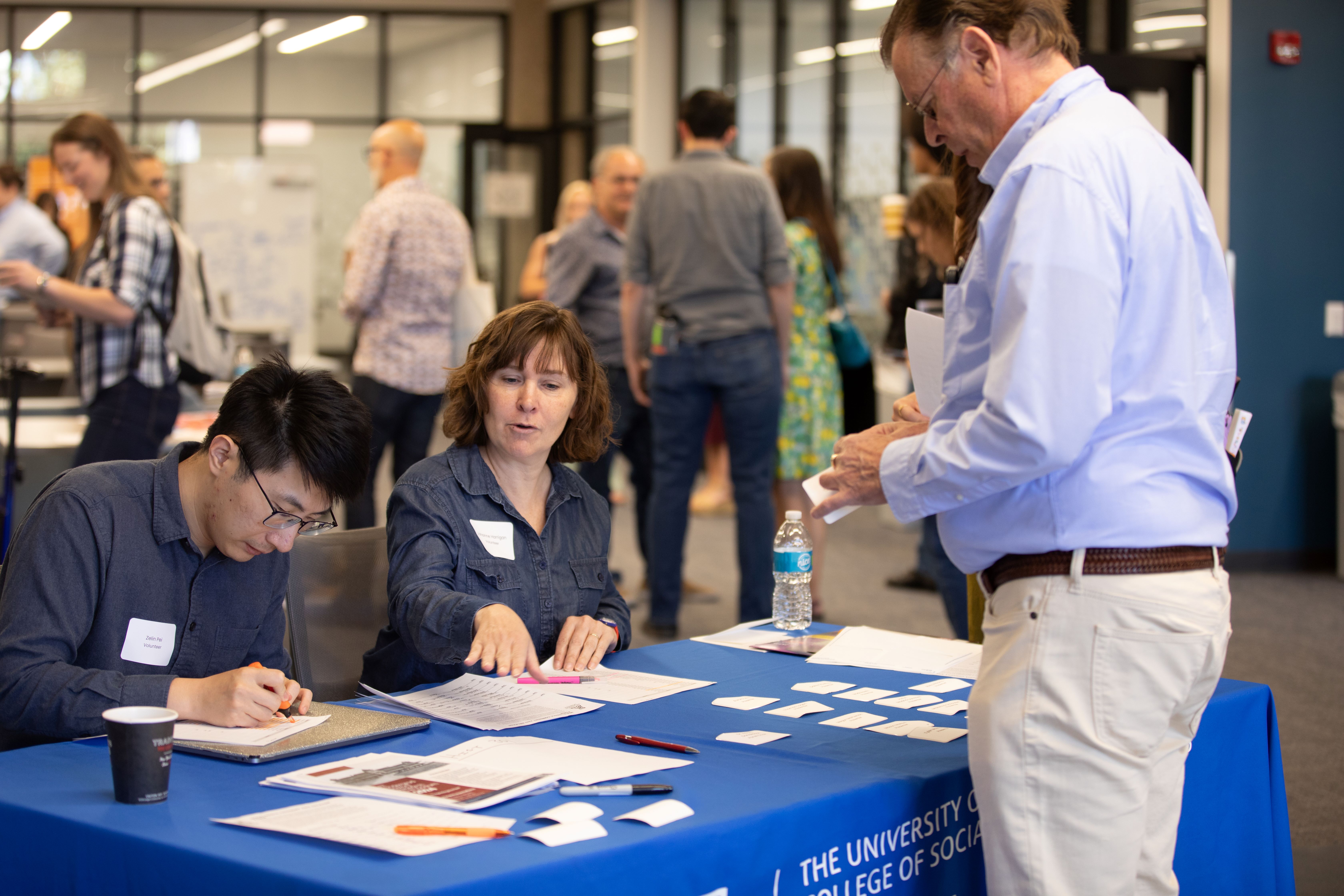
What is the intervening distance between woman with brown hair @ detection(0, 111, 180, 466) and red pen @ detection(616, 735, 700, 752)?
241 cm

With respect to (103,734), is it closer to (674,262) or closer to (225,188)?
(674,262)

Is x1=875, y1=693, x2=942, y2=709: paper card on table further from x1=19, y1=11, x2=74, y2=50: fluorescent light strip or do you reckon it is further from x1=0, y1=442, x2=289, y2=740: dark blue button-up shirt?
x1=19, y1=11, x2=74, y2=50: fluorescent light strip

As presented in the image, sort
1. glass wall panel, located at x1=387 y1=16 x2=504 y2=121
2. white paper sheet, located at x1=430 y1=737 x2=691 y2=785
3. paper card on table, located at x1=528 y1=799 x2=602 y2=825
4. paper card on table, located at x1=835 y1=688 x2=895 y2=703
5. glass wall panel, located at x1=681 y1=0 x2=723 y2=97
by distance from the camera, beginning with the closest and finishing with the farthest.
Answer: paper card on table, located at x1=528 y1=799 x2=602 y2=825 → white paper sheet, located at x1=430 y1=737 x2=691 y2=785 → paper card on table, located at x1=835 y1=688 x2=895 y2=703 → glass wall panel, located at x1=681 y1=0 x2=723 y2=97 → glass wall panel, located at x1=387 y1=16 x2=504 y2=121

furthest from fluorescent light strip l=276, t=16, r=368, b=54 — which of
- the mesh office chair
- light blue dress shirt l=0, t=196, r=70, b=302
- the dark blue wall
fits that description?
the mesh office chair

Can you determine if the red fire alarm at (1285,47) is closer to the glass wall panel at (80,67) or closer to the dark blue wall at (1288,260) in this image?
A: the dark blue wall at (1288,260)

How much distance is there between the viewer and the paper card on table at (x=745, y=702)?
73.3 inches

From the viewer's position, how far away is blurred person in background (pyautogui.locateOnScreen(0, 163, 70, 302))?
550 centimetres

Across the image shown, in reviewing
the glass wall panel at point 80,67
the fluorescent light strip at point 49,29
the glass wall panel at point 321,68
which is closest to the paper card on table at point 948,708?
the glass wall panel at point 321,68

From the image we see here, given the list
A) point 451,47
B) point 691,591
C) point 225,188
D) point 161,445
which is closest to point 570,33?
point 451,47

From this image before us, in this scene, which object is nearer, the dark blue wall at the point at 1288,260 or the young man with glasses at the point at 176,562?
the young man with glasses at the point at 176,562

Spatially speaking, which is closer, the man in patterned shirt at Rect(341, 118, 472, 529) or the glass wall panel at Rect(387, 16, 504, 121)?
the man in patterned shirt at Rect(341, 118, 472, 529)

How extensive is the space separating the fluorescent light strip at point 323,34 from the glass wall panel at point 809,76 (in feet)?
17.0

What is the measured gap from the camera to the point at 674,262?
4.42 m

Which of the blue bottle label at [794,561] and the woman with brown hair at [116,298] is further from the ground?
the woman with brown hair at [116,298]
